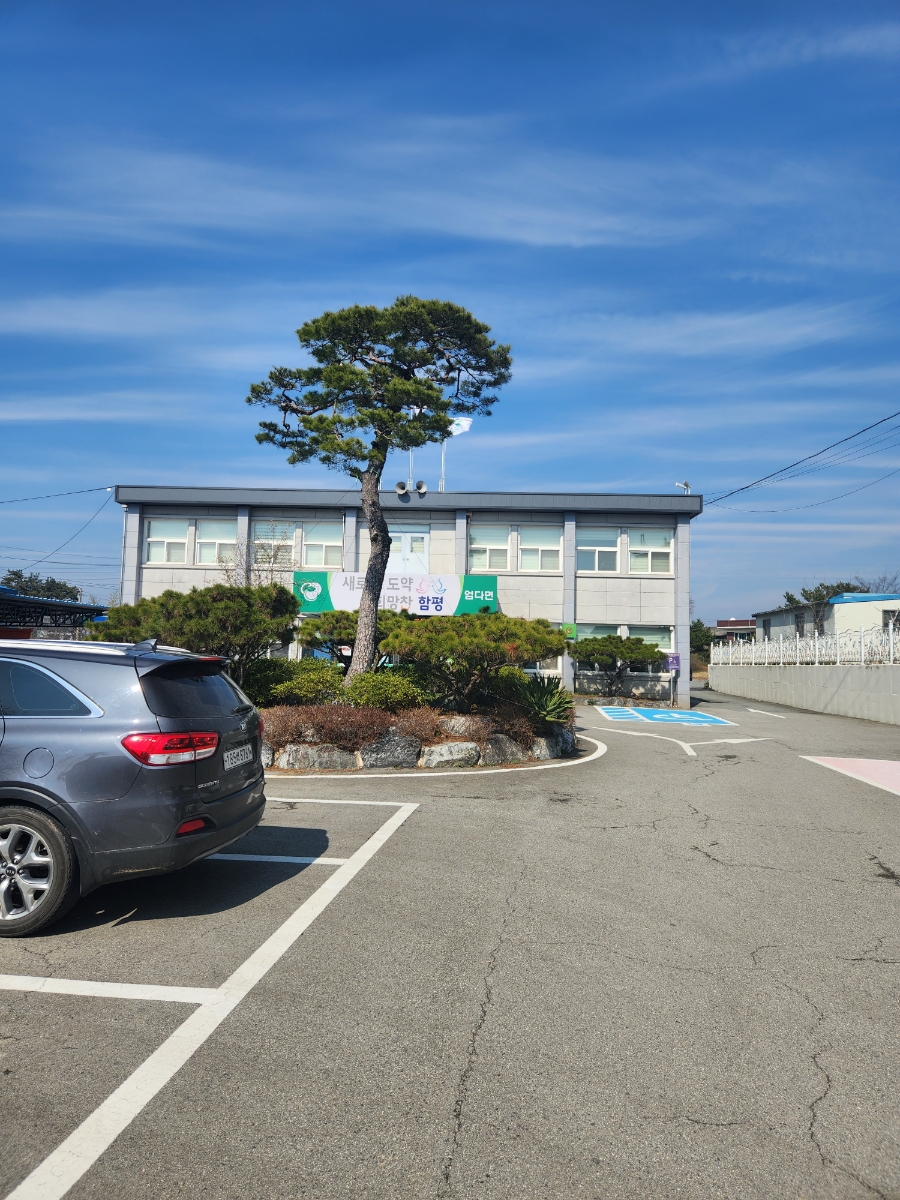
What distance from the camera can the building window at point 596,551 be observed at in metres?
34.5

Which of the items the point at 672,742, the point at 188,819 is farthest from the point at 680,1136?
the point at 672,742

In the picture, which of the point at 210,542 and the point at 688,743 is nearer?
the point at 688,743

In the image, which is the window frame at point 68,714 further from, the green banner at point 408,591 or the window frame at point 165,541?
the window frame at point 165,541

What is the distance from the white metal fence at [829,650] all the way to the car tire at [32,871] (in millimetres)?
24327

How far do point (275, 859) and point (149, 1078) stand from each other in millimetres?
3408

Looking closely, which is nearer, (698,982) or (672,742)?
(698,982)

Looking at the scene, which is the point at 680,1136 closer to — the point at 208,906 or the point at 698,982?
the point at 698,982

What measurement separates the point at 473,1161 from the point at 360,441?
13007 mm

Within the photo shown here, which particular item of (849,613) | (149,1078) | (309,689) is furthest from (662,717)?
(849,613)

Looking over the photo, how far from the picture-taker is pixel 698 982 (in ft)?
13.9

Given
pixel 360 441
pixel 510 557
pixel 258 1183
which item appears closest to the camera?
pixel 258 1183

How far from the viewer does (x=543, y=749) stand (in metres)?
13.3

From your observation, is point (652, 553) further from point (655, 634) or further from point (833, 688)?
point (833, 688)

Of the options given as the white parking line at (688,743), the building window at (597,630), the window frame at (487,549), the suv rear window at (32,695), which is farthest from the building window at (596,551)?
the suv rear window at (32,695)
